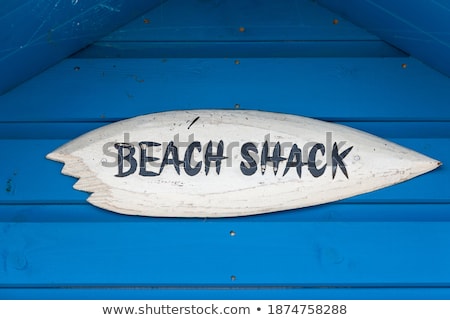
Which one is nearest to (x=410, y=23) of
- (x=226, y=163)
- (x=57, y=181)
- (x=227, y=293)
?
(x=226, y=163)

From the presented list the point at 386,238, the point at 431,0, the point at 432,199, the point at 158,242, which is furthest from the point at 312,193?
the point at 431,0

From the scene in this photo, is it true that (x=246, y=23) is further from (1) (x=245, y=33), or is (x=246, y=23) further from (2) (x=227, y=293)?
(2) (x=227, y=293)

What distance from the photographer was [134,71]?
177 cm

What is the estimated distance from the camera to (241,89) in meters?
1.75

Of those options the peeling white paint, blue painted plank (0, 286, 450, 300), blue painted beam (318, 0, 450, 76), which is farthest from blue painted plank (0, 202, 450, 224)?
the peeling white paint

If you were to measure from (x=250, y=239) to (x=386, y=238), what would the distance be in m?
0.40

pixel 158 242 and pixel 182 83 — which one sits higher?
pixel 182 83

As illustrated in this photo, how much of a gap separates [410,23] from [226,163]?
65cm

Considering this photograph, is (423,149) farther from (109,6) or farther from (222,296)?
(109,6)

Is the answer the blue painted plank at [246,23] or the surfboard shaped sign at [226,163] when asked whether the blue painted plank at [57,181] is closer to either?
the surfboard shaped sign at [226,163]

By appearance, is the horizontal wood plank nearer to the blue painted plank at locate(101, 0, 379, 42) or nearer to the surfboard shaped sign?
the surfboard shaped sign

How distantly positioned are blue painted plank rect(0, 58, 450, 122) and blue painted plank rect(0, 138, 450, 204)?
Result: 0.08 meters

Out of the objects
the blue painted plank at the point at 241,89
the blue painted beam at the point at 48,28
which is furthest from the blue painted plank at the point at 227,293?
the blue painted beam at the point at 48,28

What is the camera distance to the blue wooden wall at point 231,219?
1.68m
